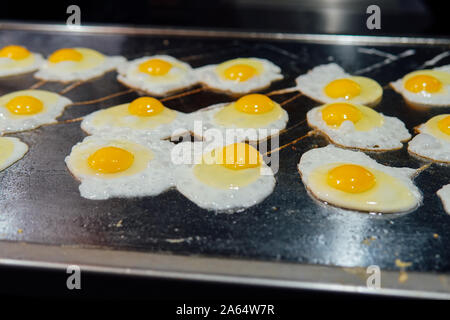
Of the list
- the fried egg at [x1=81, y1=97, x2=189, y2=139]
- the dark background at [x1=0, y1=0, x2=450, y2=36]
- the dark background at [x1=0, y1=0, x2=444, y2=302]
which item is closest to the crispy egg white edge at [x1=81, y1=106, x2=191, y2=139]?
the fried egg at [x1=81, y1=97, x2=189, y2=139]

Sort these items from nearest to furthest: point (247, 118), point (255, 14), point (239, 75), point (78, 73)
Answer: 1. point (247, 118)
2. point (239, 75)
3. point (78, 73)
4. point (255, 14)

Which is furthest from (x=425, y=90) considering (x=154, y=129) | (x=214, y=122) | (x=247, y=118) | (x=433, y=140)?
(x=154, y=129)

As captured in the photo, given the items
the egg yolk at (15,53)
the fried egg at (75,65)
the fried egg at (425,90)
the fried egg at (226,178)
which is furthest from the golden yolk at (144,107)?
the fried egg at (425,90)

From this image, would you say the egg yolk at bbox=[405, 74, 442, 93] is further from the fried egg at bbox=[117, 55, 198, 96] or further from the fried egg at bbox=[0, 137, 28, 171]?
the fried egg at bbox=[0, 137, 28, 171]

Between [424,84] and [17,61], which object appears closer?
[424,84]

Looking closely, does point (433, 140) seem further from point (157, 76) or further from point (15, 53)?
point (15, 53)

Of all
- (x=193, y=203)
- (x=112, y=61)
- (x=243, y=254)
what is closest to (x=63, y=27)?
(x=112, y=61)

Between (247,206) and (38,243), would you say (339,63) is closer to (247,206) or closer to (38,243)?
(247,206)
